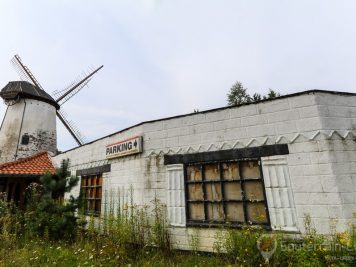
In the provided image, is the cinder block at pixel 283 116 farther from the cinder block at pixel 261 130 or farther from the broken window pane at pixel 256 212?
the broken window pane at pixel 256 212

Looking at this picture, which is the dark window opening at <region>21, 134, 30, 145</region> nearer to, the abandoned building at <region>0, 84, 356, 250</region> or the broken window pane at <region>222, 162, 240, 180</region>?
the abandoned building at <region>0, 84, 356, 250</region>

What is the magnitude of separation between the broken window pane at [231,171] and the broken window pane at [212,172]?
0.18 m

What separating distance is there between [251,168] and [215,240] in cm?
190

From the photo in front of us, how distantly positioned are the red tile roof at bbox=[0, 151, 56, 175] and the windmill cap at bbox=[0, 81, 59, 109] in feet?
16.2

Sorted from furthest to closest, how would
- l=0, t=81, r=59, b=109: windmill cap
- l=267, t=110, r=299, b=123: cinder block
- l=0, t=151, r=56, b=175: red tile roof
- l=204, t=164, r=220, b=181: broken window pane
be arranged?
1. l=0, t=81, r=59, b=109: windmill cap
2. l=0, t=151, r=56, b=175: red tile roof
3. l=204, t=164, r=220, b=181: broken window pane
4. l=267, t=110, r=299, b=123: cinder block

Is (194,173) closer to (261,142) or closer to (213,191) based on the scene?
(213,191)

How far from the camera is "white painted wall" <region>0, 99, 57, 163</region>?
14.6 meters

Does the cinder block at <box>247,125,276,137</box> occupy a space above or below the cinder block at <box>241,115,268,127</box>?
below

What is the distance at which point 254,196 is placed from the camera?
5.18 metres

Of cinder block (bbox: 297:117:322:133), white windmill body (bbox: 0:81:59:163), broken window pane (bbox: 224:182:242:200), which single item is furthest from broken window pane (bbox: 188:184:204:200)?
white windmill body (bbox: 0:81:59:163)

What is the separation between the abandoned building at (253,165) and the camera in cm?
461

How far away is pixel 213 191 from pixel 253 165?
1.20 m

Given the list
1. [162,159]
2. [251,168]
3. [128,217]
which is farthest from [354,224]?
[128,217]

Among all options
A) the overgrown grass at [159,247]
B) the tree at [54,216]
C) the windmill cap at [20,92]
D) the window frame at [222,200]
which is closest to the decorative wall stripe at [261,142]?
the window frame at [222,200]
